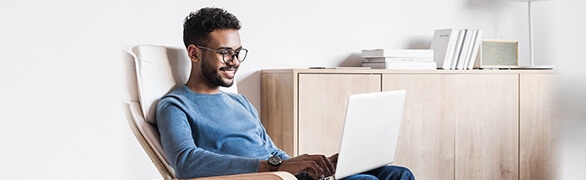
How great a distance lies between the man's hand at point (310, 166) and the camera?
137 centimetres

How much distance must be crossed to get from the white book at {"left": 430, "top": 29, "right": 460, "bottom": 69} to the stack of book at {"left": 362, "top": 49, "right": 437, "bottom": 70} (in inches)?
3.4

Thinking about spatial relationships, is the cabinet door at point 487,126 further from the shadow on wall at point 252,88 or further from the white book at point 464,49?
the shadow on wall at point 252,88

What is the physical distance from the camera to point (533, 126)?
2.83 m

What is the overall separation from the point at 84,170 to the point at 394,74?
2370 mm

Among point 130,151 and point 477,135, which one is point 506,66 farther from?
point 130,151

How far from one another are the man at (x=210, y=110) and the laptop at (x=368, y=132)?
11 cm

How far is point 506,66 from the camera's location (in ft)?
9.49

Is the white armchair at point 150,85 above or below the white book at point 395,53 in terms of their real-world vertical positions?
below

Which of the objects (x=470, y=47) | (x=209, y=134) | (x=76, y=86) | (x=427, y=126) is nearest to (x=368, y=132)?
(x=209, y=134)

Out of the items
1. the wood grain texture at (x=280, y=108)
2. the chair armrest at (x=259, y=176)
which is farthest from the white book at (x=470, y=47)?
the chair armrest at (x=259, y=176)

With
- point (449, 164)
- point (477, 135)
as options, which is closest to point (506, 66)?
point (477, 135)

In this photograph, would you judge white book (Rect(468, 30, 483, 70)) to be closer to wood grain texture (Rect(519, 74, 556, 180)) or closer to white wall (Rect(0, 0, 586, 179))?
wood grain texture (Rect(519, 74, 556, 180))

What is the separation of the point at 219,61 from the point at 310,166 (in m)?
0.53

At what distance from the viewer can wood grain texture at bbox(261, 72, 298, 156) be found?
2287 millimetres
